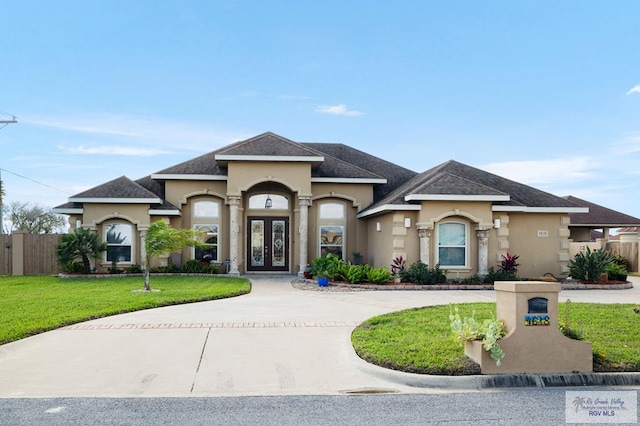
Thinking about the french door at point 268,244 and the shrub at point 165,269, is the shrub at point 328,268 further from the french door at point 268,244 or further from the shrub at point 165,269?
the shrub at point 165,269

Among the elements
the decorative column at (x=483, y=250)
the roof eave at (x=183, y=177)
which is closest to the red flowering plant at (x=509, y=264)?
the decorative column at (x=483, y=250)

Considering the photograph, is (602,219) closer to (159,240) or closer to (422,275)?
(422,275)

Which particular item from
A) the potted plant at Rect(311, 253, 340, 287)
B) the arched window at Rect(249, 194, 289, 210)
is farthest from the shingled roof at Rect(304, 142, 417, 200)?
the potted plant at Rect(311, 253, 340, 287)

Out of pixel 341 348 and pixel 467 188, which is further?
pixel 467 188

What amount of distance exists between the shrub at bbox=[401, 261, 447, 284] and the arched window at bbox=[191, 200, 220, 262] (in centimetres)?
819

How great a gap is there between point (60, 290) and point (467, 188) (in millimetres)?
13001

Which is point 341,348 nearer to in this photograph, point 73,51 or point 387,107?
point 387,107

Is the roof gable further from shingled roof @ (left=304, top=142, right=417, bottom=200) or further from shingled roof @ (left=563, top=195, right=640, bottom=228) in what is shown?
shingled roof @ (left=563, top=195, right=640, bottom=228)

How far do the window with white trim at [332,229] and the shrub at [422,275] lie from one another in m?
5.14

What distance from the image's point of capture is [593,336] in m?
8.54

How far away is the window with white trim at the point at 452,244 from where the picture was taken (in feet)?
60.4

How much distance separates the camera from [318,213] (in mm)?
22359

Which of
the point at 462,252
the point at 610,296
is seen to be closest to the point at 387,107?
the point at 462,252

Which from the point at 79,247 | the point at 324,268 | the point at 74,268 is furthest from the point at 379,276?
the point at 74,268
